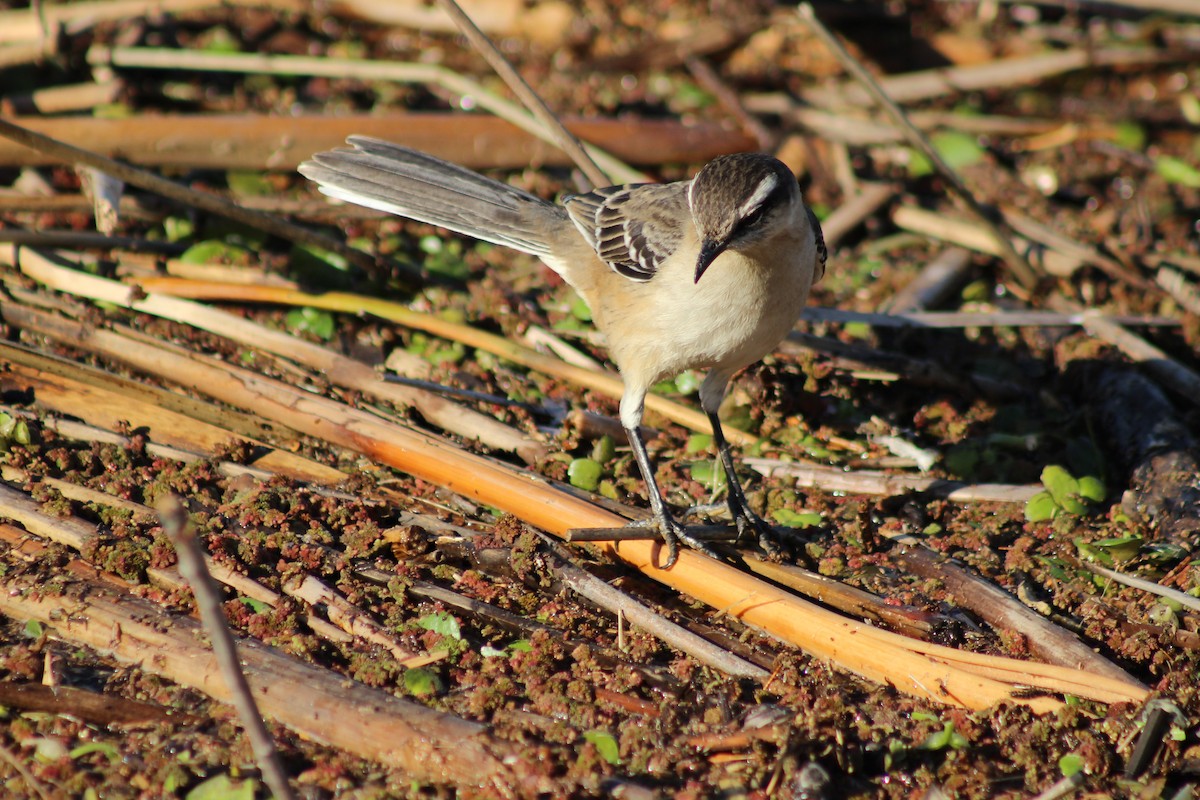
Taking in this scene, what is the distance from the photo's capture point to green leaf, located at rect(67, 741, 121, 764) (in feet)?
12.6

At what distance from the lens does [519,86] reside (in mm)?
6457

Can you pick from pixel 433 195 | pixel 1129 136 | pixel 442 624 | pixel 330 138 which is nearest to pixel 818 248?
pixel 433 195

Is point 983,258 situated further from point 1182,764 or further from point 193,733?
point 193,733

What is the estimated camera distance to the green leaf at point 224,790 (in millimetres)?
3662

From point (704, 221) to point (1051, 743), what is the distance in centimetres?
251

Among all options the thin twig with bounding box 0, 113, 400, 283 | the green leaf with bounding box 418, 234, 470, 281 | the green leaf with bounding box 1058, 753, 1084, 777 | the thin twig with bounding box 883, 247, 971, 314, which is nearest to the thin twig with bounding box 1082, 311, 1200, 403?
the thin twig with bounding box 883, 247, 971, 314

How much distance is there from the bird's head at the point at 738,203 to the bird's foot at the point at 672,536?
3.66 feet

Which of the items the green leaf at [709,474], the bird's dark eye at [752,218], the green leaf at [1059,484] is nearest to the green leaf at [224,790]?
the green leaf at [709,474]

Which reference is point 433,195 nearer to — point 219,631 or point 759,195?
point 759,195

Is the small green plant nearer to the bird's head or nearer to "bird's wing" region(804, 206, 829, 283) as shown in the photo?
"bird's wing" region(804, 206, 829, 283)

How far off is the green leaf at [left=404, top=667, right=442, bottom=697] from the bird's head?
1986 mm

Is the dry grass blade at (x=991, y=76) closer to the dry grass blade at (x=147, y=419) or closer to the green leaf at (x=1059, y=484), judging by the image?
the green leaf at (x=1059, y=484)

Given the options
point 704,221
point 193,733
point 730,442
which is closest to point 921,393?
point 730,442

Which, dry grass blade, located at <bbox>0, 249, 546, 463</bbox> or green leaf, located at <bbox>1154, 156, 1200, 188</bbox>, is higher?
green leaf, located at <bbox>1154, 156, 1200, 188</bbox>
